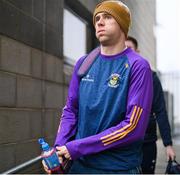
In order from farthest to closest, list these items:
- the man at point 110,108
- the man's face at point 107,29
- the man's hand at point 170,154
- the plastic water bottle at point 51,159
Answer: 1. the man's hand at point 170,154
2. the man's face at point 107,29
3. the man at point 110,108
4. the plastic water bottle at point 51,159

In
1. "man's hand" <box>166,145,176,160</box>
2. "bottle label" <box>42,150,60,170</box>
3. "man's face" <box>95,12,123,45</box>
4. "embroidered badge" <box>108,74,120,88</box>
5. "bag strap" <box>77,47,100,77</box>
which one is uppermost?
"man's face" <box>95,12,123,45</box>

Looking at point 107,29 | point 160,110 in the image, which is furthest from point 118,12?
point 160,110

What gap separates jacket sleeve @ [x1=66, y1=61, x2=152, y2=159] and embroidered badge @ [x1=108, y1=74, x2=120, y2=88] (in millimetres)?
72

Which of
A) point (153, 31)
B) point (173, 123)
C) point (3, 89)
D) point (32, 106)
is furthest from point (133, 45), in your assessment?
point (153, 31)

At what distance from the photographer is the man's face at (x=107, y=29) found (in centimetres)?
274

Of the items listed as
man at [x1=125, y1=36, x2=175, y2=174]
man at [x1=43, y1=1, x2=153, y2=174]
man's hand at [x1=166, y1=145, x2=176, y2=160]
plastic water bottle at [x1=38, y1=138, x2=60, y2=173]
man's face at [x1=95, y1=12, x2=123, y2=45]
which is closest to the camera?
plastic water bottle at [x1=38, y1=138, x2=60, y2=173]

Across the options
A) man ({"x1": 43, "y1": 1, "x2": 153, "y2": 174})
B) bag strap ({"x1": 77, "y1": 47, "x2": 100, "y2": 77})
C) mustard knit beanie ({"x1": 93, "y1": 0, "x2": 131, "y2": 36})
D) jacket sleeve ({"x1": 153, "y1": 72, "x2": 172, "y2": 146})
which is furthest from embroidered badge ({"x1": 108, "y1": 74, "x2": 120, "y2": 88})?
jacket sleeve ({"x1": 153, "y1": 72, "x2": 172, "y2": 146})

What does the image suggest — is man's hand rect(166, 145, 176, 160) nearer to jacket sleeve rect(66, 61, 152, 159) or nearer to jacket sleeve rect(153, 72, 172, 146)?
jacket sleeve rect(153, 72, 172, 146)

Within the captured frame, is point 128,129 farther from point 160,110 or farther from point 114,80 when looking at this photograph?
point 160,110

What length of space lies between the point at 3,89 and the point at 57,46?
7.41 ft

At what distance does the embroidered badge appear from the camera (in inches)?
104

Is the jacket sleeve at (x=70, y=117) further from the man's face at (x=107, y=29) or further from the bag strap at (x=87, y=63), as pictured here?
the man's face at (x=107, y=29)

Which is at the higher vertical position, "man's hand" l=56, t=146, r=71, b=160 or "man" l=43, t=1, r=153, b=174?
"man" l=43, t=1, r=153, b=174

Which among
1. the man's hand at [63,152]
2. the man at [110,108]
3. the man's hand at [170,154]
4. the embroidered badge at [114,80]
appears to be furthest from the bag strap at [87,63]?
the man's hand at [170,154]
